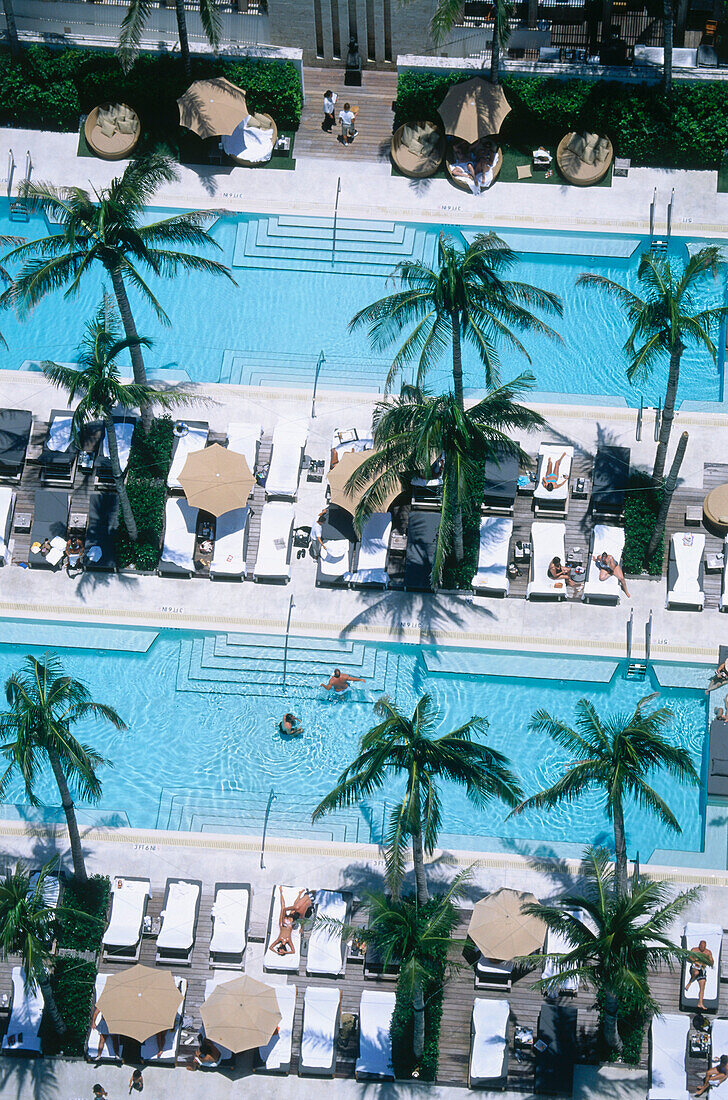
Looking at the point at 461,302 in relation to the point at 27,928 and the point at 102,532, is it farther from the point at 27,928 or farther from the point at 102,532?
the point at 27,928

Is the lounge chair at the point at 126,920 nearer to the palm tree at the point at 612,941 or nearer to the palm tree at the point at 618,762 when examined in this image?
the palm tree at the point at 612,941

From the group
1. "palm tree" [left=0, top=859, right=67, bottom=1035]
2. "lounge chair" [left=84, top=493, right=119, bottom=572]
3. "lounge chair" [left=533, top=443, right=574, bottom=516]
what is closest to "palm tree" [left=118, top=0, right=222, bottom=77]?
"lounge chair" [left=84, top=493, right=119, bottom=572]

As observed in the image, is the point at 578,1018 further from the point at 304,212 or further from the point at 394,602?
the point at 304,212

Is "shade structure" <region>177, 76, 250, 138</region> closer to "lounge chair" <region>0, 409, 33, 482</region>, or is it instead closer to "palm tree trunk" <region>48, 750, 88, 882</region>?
"lounge chair" <region>0, 409, 33, 482</region>

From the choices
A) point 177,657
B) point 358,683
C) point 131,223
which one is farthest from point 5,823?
point 131,223

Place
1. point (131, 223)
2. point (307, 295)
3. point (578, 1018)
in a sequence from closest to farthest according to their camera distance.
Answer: point (578, 1018) < point (131, 223) < point (307, 295)

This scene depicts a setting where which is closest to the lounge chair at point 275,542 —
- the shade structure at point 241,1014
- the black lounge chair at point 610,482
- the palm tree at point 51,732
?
the palm tree at point 51,732
